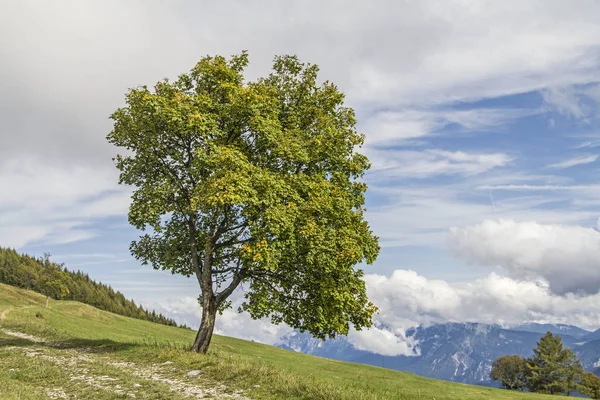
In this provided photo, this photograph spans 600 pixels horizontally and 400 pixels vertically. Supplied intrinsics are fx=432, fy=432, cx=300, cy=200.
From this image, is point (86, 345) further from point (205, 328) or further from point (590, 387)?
point (590, 387)

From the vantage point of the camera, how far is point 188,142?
26609mm

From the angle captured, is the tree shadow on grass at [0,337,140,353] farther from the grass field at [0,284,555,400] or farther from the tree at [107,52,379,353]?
the tree at [107,52,379,353]

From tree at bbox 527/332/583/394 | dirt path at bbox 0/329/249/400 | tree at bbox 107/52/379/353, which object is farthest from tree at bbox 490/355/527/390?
dirt path at bbox 0/329/249/400

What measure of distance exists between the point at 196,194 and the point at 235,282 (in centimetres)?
665

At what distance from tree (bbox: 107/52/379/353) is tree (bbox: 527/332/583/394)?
134126mm

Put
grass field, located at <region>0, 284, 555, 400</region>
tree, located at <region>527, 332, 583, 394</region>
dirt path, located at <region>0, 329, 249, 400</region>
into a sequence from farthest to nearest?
tree, located at <region>527, 332, 583, 394</region> < dirt path, located at <region>0, 329, 249, 400</region> < grass field, located at <region>0, 284, 555, 400</region>

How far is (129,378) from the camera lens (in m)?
17.4

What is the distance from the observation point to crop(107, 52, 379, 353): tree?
23000 millimetres

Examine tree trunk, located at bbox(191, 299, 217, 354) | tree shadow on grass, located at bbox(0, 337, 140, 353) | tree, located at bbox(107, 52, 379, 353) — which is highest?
tree, located at bbox(107, 52, 379, 353)

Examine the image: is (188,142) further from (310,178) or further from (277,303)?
(277,303)

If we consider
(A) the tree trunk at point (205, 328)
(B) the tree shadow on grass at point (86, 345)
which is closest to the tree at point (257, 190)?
(A) the tree trunk at point (205, 328)

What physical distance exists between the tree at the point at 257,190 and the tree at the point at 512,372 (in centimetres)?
14600

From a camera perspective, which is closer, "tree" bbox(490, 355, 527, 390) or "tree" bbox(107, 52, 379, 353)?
"tree" bbox(107, 52, 379, 353)

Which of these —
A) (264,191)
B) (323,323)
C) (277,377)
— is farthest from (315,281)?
(277,377)
